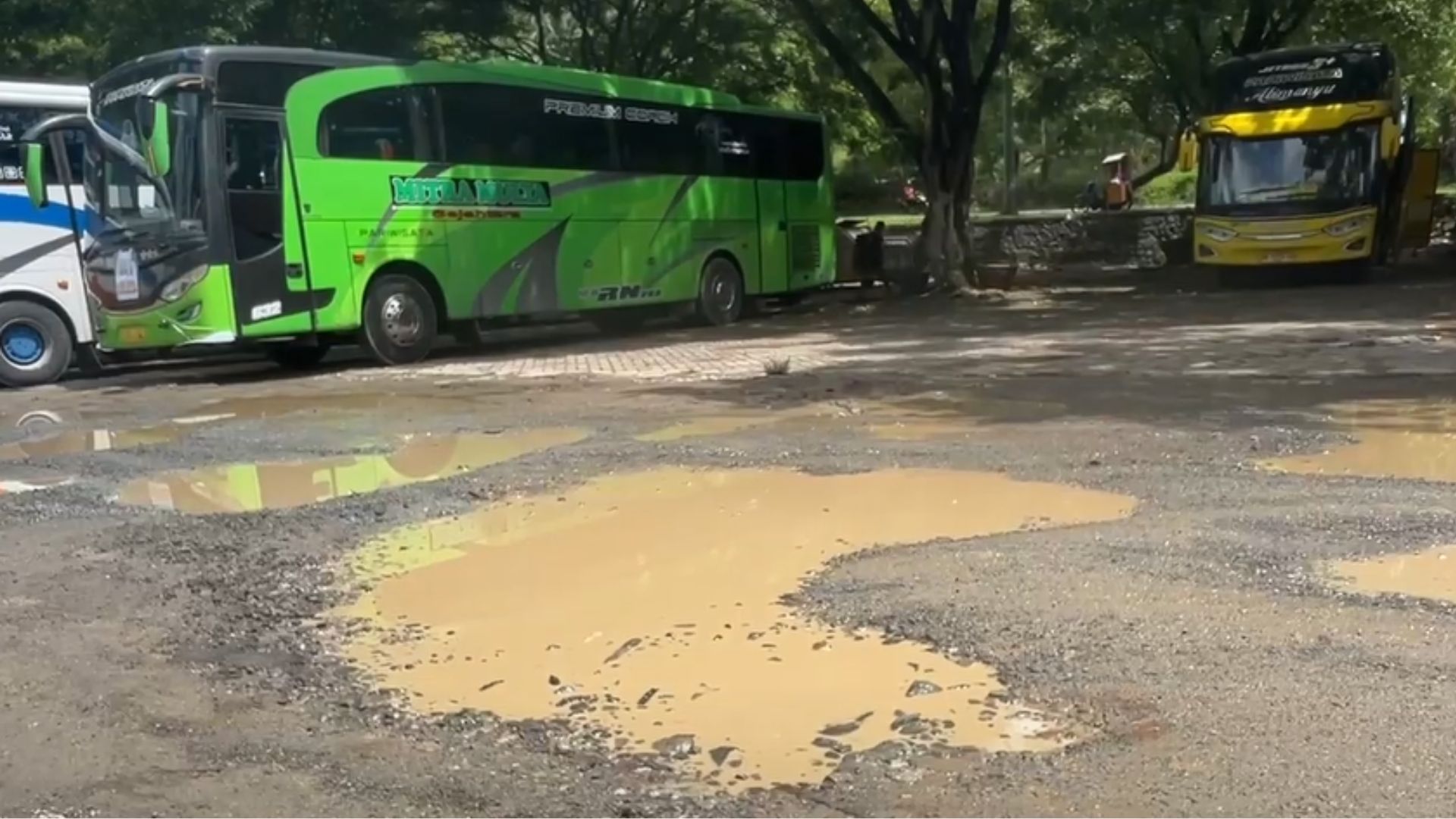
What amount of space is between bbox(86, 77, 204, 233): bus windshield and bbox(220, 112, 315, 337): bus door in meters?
0.29

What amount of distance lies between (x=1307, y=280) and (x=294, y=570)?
2034 cm

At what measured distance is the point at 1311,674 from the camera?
4109 mm

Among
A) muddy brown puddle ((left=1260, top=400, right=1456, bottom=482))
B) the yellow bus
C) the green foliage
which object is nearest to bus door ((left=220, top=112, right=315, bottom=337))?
muddy brown puddle ((left=1260, top=400, right=1456, bottom=482))

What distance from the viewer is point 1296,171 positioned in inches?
843

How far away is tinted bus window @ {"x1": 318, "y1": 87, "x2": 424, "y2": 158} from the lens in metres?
14.3

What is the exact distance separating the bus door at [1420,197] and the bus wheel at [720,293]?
12667mm

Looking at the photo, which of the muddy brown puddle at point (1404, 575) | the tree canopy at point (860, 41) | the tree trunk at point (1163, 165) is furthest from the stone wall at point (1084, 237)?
the muddy brown puddle at point (1404, 575)

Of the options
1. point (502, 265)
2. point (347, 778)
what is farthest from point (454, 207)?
point (347, 778)

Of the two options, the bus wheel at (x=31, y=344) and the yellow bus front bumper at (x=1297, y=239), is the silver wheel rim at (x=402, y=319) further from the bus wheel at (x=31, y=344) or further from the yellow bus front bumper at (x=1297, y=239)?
the yellow bus front bumper at (x=1297, y=239)

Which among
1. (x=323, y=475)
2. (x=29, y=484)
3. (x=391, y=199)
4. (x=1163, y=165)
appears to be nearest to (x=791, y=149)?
(x=391, y=199)

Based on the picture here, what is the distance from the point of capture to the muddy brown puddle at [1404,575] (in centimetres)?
495

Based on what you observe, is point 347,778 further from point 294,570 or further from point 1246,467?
point 1246,467

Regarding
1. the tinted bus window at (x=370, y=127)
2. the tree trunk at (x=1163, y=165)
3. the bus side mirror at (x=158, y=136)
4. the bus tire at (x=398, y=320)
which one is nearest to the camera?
the bus side mirror at (x=158, y=136)

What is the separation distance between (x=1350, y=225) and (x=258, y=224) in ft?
51.0
